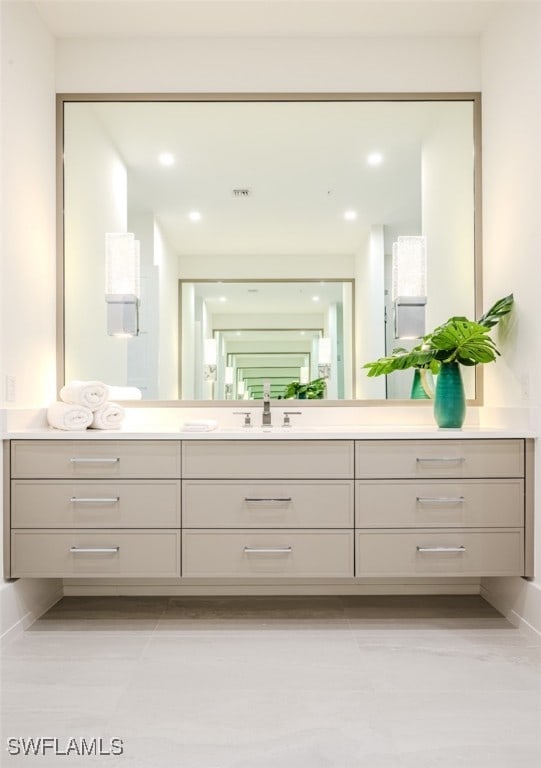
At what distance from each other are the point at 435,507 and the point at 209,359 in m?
1.26

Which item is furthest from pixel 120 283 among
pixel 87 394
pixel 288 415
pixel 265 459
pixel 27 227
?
pixel 265 459

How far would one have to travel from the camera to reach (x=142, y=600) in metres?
2.72

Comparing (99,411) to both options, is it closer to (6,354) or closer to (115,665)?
(6,354)

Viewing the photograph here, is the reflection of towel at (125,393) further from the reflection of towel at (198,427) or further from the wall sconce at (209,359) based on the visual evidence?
the reflection of towel at (198,427)

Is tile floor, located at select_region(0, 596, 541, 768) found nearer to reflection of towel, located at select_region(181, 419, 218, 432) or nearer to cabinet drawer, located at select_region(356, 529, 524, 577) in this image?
cabinet drawer, located at select_region(356, 529, 524, 577)

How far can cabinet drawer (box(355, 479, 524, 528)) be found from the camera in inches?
92.6

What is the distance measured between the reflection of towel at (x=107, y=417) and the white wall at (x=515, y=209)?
1694mm

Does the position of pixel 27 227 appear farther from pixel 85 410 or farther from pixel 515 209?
pixel 515 209

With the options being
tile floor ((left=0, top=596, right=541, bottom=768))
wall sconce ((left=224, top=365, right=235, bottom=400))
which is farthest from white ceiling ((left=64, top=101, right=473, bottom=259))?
tile floor ((left=0, top=596, right=541, bottom=768))

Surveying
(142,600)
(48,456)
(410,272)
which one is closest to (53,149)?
(48,456)

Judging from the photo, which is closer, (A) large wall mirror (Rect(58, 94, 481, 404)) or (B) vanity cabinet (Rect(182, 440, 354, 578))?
(B) vanity cabinet (Rect(182, 440, 354, 578))

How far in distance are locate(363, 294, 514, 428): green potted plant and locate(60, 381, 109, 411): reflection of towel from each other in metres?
1.28

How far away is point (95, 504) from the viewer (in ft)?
7.68

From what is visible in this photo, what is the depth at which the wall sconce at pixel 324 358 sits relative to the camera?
9.48 ft
